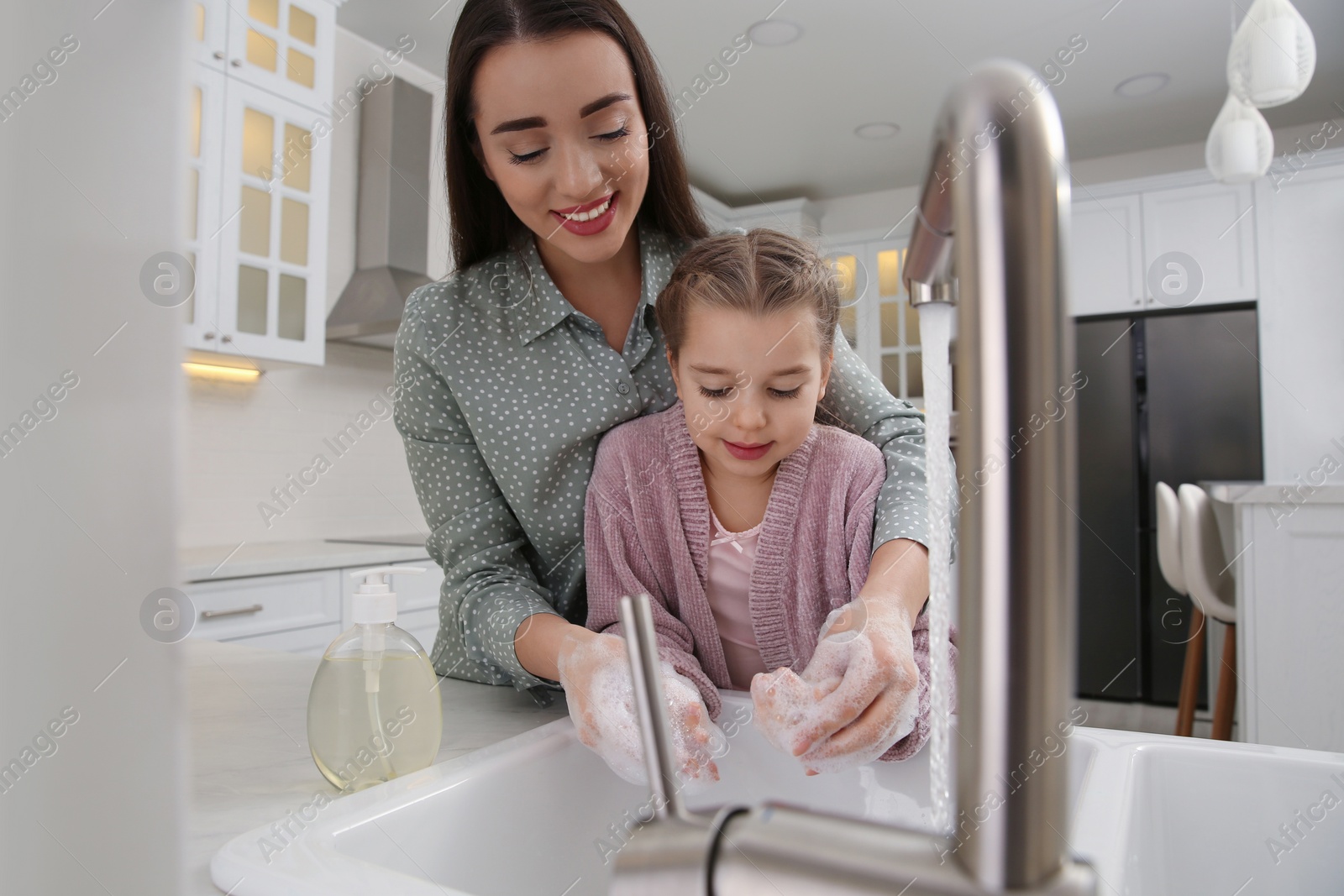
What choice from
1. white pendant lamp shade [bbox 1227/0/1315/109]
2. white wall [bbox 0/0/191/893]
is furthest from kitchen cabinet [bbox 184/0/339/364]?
white pendant lamp shade [bbox 1227/0/1315/109]

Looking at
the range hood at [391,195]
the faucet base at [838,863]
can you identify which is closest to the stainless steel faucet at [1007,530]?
the faucet base at [838,863]

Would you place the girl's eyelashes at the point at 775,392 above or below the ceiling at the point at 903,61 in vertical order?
below

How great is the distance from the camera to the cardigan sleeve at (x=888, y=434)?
0.78 meters

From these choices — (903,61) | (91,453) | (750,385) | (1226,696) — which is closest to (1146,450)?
(1226,696)

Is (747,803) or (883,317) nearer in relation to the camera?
(747,803)

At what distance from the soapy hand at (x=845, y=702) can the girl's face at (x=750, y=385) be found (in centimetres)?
A: 25

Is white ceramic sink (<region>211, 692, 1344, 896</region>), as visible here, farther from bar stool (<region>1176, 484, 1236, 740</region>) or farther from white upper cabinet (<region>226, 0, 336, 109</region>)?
white upper cabinet (<region>226, 0, 336, 109</region>)

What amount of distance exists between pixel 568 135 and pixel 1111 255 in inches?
151

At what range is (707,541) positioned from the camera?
2.81 feet

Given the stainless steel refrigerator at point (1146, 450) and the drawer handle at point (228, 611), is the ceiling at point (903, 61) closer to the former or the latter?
the stainless steel refrigerator at point (1146, 450)

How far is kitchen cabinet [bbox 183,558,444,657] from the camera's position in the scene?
1947 mm

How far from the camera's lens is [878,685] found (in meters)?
0.58

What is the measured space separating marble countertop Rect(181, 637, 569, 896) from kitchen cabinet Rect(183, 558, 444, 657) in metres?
0.95

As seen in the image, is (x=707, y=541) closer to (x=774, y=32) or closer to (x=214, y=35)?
(x=214, y=35)
